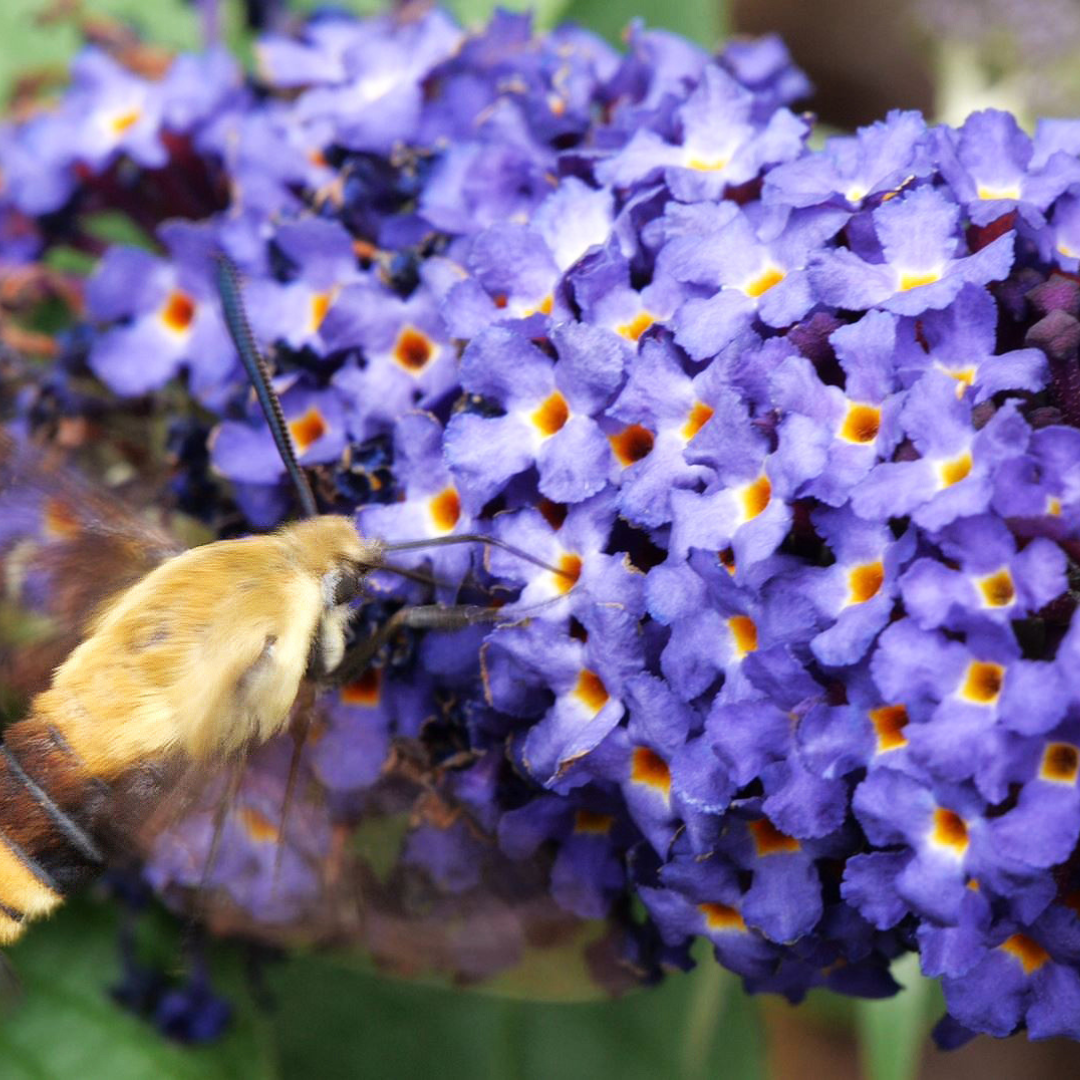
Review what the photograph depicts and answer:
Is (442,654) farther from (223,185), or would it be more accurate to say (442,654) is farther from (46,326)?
(46,326)

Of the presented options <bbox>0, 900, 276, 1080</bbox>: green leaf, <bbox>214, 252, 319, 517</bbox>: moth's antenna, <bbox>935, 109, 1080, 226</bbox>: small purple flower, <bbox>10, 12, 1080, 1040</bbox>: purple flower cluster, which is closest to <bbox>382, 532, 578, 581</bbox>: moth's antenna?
<bbox>10, 12, 1080, 1040</bbox>: purple flower cluster

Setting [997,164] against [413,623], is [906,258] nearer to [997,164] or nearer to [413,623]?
[997,164]

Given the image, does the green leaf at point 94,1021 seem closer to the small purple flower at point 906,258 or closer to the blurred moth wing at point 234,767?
the blurred moth wing at point 234,767

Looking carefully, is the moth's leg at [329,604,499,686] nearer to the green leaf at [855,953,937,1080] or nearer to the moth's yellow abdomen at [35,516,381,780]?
the moth's yellow abdomen at [35,516,381,780]

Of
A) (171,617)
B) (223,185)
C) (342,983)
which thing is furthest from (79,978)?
(223,185)

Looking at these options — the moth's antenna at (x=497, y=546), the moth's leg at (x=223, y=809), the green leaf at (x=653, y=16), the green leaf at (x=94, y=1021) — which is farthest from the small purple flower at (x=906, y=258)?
the green leaf at (x=94, y=1021)

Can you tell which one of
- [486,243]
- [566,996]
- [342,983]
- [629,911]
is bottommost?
[342,983]

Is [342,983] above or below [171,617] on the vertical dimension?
below
